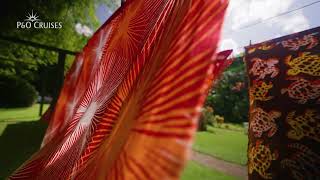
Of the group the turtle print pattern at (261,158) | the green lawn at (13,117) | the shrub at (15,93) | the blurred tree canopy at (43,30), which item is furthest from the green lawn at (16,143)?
the shrub at (15,93)

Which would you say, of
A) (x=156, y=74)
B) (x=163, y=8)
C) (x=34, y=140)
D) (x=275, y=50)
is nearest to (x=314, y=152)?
(x=275, y=50)

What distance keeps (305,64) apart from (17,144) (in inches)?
225

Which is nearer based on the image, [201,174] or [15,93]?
[201,174]

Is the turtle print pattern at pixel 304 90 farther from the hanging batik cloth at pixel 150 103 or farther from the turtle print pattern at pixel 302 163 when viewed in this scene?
the hanging batik cloth at pixel 150 103

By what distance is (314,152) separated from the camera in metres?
1.49

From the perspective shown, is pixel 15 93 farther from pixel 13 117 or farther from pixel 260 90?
pixel 260 90

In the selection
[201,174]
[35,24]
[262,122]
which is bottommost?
[201,174]

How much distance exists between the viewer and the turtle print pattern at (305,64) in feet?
4.98

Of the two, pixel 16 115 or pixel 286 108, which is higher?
pixel 286 108

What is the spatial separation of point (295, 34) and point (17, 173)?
61.7 inches

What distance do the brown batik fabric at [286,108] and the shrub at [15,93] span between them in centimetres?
1398

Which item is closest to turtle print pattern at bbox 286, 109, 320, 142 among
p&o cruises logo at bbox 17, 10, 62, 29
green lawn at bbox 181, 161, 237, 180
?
green lawn at bbox 181, 161, 237, 180

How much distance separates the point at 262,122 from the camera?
173 cm

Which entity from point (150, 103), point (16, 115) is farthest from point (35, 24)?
point (150, 103)
